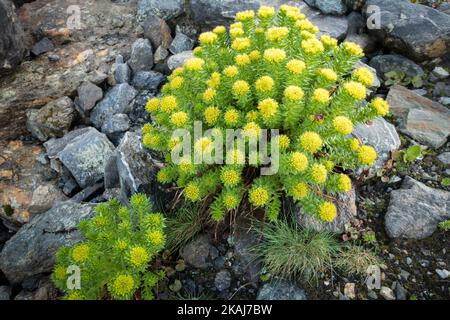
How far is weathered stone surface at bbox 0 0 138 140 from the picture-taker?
518cm

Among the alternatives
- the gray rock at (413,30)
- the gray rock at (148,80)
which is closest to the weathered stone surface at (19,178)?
the gray rock at (148,80)

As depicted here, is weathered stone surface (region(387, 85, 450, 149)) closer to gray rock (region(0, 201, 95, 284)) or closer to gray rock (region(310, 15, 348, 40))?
gray rock (region(310, 15, 348, 40))

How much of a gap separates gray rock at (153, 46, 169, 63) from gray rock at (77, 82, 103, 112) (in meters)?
0.89

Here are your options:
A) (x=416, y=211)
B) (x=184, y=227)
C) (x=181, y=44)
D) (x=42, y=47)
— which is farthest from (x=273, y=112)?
(x=42, y=47)

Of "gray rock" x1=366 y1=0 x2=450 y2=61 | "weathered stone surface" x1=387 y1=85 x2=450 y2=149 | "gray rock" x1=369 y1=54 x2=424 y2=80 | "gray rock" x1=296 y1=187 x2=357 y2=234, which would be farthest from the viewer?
"gray rock" x1=369 y1=54 x2=424 y2=80

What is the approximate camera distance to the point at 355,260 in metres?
3.35

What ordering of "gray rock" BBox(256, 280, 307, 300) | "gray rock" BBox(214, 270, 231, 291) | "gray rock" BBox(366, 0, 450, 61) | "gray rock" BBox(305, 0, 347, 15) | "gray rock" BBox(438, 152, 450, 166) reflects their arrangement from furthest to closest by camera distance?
"gray rock" BBox(305, 0, 347, 15) < "gray rock" BBox(366, 0, 450, 61) < "gray rock" BBox(438, 152, 450, 166) < "gray rock" BBox(214, 270, 231, 291) < "gray rock" BBox(256, 280, 307, 300)

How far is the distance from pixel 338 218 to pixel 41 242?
2.93 meters

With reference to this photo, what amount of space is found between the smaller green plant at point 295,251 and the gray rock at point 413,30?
283 cm

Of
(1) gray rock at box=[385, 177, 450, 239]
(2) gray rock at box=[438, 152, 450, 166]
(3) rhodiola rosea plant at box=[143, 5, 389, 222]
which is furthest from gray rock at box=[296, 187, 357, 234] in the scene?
(2) gray rock at box=[438, 152, 450, 166]

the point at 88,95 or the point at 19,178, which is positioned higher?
the point at 88,95

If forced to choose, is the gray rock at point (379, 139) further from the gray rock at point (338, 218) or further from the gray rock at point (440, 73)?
the gray rock at point (440, 73)

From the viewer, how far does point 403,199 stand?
371cm

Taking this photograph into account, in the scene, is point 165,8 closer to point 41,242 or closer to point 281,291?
point 41,242
